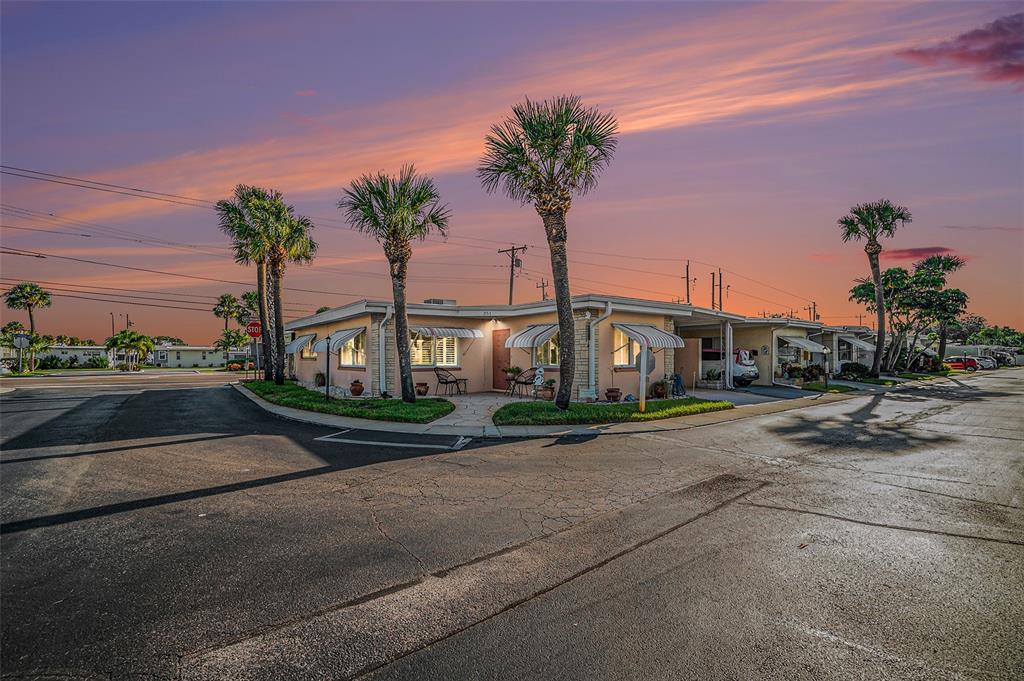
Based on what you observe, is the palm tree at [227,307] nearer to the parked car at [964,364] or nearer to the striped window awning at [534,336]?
the striped window awning at [534,336]

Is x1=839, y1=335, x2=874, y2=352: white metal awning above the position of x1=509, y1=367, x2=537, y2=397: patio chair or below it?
above

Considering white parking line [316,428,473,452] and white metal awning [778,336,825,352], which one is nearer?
white parking line [316,428,473,452]

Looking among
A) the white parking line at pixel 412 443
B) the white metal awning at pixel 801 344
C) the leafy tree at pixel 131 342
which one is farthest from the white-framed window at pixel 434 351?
the leafy tree at pixel 131 342

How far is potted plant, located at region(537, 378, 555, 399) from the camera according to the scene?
18219 mm

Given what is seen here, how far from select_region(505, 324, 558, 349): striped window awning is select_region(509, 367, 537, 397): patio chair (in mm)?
1451

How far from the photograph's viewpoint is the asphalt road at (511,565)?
10.6 ft

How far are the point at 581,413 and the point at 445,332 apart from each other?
863cm

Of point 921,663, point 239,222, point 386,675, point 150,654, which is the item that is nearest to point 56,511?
point 150,654

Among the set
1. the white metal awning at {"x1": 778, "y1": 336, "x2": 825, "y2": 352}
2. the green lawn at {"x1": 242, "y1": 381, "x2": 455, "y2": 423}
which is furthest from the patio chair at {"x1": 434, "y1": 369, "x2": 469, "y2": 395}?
the white metal awning at {"x1": 778, "y1": 336, "x2": 825, "y2": 352}

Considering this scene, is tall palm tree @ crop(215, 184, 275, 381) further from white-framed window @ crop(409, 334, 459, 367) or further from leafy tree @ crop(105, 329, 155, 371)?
leafy tree @ crop(105, 329, 155, 371)

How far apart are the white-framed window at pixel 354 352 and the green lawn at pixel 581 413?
30.3ft

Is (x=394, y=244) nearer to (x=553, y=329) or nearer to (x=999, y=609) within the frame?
(x=553, y=329)

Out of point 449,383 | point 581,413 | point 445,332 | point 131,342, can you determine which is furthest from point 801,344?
point 131,342

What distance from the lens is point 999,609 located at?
3828 mm
